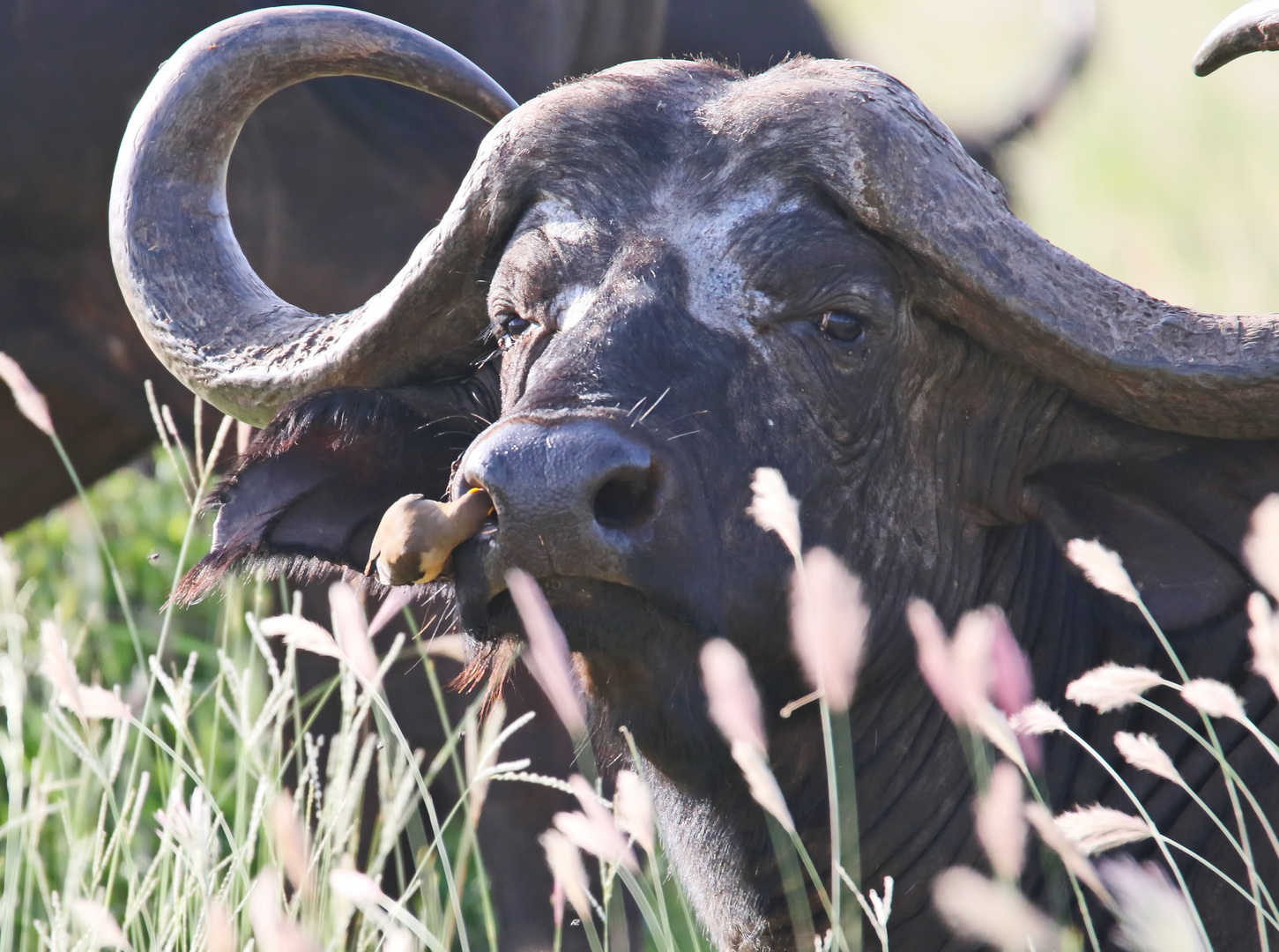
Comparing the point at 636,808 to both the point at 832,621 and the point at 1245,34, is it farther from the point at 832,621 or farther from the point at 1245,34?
the point at 1245,34

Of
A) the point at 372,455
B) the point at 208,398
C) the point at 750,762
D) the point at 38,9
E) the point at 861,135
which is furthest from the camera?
the point at 38,9

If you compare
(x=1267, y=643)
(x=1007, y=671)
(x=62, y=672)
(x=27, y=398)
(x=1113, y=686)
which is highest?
(x=1267, y=643)

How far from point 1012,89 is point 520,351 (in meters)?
2.73

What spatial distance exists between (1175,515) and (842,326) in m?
0.66

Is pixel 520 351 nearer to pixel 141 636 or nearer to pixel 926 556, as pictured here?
pixel 926 556

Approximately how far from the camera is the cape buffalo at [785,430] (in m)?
2.34

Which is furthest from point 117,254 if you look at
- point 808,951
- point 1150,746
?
point 1150,746

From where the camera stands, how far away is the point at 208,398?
126 inches

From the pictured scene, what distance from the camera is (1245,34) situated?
2482mm

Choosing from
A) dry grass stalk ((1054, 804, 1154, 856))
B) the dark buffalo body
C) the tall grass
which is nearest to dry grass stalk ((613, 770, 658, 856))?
the tall grass

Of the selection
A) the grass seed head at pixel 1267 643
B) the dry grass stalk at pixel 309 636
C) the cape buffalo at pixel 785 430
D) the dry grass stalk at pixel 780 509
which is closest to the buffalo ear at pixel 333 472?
the cape buffalo at pixel 785 430

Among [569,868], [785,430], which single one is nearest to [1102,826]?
[569,868]

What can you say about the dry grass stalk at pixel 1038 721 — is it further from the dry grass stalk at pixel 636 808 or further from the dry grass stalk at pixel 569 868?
the dry grass stalk at pixel 569 868

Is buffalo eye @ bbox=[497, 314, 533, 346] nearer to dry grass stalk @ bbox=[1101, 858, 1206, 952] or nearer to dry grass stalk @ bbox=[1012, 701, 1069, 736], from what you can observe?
dry grass stalk @ bbox=[1012, 701, 1069, 736]
